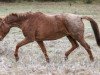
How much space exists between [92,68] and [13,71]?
193 centimetres

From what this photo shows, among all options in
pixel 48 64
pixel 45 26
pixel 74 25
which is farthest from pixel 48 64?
pixel 74 25

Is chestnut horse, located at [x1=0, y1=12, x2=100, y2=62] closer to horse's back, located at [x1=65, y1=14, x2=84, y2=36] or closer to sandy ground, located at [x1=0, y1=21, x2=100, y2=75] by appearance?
horse's back, located at [x1=65, y1=14, x2=84, y2=36]

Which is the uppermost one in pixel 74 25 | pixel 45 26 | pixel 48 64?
pixel 74 25

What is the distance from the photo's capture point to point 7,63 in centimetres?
1046

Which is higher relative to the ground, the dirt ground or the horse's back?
the horse's back

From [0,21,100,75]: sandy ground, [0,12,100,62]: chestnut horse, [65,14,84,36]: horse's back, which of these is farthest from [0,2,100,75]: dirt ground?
[65,14,84,36]: horse's back

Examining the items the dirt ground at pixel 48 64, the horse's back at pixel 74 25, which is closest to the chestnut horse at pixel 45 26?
the horse's back at pixel 74 25

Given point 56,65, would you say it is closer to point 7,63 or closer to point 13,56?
point 7,63

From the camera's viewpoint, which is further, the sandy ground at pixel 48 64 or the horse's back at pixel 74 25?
the horse's back at pixel 74 25

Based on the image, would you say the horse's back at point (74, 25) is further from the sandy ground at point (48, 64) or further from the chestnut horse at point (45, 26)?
the sandy ground at point (48, 64)

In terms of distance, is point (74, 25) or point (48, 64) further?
point (74, 25)

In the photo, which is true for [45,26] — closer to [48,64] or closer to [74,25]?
[74,25]

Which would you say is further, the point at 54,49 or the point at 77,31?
the point at 54,49

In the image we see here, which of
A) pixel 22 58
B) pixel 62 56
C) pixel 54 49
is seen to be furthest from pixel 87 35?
pixel 22 58
